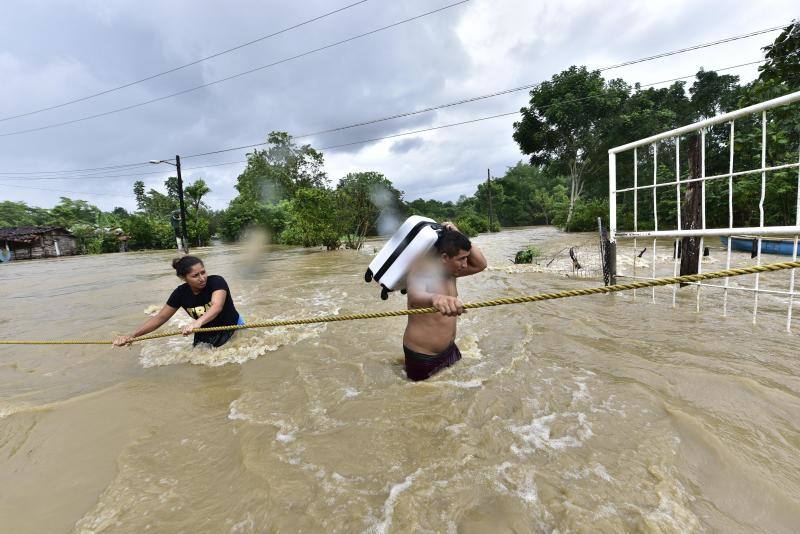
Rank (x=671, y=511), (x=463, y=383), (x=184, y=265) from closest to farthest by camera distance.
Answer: (x=671, y=511)
(x=463, y=383)
(x=184, y=265)

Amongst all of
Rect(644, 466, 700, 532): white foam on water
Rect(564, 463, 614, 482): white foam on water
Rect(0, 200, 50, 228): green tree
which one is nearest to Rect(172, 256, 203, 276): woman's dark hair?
Rect(564, 463, 614, 482): white foam on water

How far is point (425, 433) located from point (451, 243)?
4.63 ft

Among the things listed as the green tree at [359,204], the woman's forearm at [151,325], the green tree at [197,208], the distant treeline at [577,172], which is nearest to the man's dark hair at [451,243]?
the woman's forearm at [151,325]

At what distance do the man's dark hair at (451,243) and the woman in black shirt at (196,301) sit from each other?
252cm

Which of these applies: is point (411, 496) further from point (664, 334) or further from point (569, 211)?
point (569, 211)

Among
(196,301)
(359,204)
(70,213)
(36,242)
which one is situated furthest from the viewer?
(70,213)

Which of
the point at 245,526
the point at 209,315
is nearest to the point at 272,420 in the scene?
the point at 245,526

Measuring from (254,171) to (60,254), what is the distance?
67.3ft

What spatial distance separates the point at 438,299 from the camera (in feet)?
8.05

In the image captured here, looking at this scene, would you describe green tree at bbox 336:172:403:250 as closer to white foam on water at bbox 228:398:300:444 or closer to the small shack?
white foam on water at bbox 228:398:300:444

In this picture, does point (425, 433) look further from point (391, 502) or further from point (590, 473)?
point (590, 473)

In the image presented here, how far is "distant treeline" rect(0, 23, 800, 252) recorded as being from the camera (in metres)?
11.9

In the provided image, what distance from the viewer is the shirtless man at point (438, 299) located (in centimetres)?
273

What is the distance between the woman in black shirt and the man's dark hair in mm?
2522
